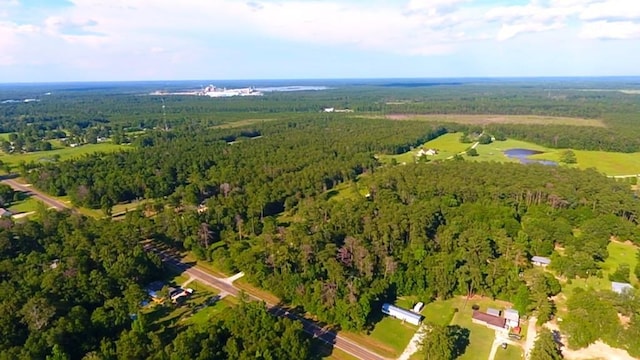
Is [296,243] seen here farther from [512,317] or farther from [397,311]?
[512,317]

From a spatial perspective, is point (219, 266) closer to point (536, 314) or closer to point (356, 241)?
point (356, 241)

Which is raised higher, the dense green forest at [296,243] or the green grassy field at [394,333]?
the dense green forest at [296,243]

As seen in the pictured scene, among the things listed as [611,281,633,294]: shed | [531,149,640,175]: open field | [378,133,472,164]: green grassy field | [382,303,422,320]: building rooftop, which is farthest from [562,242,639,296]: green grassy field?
[378,133,472,164]: green grassy field

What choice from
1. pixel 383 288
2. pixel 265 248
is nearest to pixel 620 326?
pixel 383 288

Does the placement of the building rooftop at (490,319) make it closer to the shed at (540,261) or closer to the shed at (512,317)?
the shed at (512,317)

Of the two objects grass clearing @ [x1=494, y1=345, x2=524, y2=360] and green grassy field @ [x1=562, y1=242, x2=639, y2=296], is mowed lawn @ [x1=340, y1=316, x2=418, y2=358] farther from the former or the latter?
green grassy field @ [x1=562, y1=242, x2=639, y2=296]

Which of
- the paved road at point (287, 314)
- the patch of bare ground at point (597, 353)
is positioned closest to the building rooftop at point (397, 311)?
the paved road at point (287, 314)

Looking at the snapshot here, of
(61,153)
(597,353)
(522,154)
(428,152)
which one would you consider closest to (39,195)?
(61,153)
